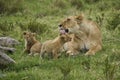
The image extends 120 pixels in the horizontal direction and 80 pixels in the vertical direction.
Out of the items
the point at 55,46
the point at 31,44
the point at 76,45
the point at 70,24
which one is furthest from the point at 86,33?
the point at 31,44

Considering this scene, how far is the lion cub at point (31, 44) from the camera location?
36.4 ft

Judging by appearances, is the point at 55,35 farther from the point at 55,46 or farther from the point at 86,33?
the point at 55,46

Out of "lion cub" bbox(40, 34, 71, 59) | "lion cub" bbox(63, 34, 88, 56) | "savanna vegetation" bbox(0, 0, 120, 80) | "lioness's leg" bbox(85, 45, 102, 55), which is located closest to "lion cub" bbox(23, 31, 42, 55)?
"savanna vegetation" bbox(0, 0, 120, 80)

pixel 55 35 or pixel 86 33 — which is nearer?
pixel 86 33

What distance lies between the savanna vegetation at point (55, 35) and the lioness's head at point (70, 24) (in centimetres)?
68

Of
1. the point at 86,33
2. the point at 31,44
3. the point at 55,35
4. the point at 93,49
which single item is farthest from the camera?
the point at 55,35

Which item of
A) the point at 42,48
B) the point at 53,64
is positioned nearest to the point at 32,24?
the point at 42,48

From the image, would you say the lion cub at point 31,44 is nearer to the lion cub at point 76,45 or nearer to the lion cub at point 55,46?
the lion cub at point 55,46

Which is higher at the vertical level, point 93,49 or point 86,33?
point 86,33

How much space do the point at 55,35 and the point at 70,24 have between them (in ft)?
9.80

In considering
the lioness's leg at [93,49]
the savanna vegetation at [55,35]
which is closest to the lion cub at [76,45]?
the lioness's leg at [93,49]

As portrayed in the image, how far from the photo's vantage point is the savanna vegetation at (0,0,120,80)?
29.4ft

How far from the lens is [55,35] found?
13906mm

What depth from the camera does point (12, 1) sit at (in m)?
19.4
